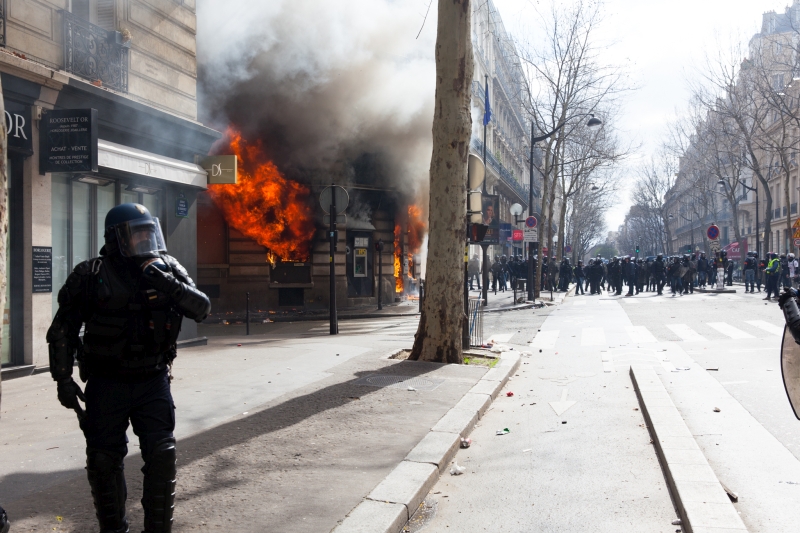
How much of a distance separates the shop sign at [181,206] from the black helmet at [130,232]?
26.2 feet

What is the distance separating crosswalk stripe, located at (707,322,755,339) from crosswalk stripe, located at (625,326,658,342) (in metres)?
1.26

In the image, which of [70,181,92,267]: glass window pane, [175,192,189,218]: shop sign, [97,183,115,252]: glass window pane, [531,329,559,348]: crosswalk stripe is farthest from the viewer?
[531,329,559,348]: crosswalk stripe

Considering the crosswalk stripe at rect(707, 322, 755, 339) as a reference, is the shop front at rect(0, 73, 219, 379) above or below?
above

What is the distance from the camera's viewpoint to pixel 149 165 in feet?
32.2

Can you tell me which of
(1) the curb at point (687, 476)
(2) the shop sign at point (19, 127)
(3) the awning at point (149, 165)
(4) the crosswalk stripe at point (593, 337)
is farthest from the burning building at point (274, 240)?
(1) the curb at point (687, 476)

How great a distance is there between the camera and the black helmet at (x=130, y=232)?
3033mm

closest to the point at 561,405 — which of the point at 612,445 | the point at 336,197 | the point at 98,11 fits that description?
the point at 612,445

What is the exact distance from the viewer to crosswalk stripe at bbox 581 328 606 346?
11.6 metres

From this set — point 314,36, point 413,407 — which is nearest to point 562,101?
point 314,36

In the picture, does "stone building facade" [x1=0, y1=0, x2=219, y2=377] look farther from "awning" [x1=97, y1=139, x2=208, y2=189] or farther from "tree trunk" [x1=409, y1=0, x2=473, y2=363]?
"tree trunk" [x1=409, y1=0, x2=473, y2=363]

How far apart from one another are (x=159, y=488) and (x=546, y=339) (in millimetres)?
10102

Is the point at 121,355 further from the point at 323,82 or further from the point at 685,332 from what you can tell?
the point at 323,82

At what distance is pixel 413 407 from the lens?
6145 millimetres

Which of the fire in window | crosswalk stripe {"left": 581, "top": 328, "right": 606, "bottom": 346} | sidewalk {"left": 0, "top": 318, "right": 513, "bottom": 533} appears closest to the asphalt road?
sidewalk {"left": 0, "top": 318, "right": 513, "bottom": 533}
